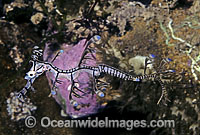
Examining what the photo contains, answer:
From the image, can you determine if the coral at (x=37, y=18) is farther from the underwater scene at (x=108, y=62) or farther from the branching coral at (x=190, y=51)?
the branching coral at (x=190, y=51)

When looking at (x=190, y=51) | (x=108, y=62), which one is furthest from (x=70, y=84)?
(x=190, y=51)

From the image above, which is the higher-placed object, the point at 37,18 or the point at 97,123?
the point at 37,18

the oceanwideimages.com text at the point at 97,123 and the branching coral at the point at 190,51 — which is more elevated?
the branching coral at the point at 190,51

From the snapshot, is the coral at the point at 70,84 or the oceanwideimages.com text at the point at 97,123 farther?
the oceanwideimages.com text at the point at 97,123

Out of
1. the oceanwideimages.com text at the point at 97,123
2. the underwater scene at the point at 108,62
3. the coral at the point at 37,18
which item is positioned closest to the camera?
the underwater scene at the point at 108,62

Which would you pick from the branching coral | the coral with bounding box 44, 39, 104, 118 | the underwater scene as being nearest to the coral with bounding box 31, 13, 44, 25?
the underwater scene

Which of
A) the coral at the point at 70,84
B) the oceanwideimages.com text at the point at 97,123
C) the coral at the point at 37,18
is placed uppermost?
the coral at the point at 37,18

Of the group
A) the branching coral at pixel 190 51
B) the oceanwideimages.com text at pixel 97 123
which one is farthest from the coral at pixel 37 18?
the branching coral at pixel 190 51

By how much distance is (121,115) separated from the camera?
356 centimetres

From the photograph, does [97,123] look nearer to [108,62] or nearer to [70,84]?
[70,84]

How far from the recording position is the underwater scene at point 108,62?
3.25m

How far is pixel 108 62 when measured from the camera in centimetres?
311

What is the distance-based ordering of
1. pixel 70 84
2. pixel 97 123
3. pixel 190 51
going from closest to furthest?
pixel 70 84 → pixel 190 51 → pixel 97 123

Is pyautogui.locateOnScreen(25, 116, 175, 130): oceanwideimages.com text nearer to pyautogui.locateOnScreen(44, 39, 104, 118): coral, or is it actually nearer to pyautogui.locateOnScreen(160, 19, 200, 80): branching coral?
pyautogui.locateOnScreen(44, 39, 104, 118): coral
